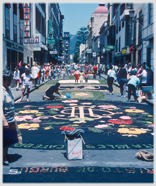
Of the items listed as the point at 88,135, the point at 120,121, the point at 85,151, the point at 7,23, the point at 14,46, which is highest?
the point at 7,23

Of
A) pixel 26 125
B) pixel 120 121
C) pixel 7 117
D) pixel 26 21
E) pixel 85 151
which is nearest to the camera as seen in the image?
pixel 7 117

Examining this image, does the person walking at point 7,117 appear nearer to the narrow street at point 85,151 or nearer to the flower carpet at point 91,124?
the narrow street at point 85,151

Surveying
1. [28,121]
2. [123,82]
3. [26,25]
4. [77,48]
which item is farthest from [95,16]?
[28,121]

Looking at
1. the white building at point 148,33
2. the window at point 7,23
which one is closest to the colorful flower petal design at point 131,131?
the white building at point 148,33

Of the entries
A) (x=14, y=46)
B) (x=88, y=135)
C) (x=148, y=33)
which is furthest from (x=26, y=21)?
(x=88, y=135)

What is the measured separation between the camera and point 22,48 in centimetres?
2862

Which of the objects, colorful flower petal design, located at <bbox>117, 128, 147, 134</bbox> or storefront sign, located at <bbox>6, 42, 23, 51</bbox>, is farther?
storefront sign, located at <bbox>6, 42, 23, 51</bbox>

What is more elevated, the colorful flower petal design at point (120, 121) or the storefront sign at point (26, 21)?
the storefront sign at point (26, 21)

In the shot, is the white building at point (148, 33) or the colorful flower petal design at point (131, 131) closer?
the colorful flower petal design at point (131, 131)

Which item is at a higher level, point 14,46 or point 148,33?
point 148,33

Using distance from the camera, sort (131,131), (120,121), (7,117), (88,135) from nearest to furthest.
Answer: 1. (7,117)
2. (88,135)
3. (131,131)
4. (120,121)

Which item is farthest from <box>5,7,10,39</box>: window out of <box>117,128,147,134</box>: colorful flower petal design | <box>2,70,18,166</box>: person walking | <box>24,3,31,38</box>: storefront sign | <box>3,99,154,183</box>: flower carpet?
<box>2,70,18,166</box>: person walking

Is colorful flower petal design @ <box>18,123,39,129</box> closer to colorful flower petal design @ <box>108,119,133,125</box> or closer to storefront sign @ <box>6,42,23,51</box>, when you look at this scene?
colorful flower petal design @ <box>108,119,133,125</box>

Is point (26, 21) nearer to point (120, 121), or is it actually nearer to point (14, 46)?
point (14, 46)
